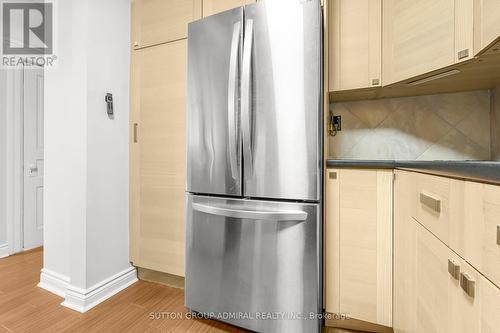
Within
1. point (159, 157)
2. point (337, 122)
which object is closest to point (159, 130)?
point (159, 157)

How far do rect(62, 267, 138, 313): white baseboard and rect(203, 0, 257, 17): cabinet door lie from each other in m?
1.94

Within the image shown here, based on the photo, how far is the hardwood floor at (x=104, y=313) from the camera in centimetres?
132

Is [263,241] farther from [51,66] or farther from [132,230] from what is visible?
[51,66]

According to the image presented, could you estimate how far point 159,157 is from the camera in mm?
1708

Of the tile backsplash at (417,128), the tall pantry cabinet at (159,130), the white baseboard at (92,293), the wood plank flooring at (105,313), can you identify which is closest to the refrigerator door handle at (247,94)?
the tall pantry cabinet at (159,130)

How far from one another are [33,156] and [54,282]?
5.10 ft

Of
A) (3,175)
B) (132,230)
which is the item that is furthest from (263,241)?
(3,175)

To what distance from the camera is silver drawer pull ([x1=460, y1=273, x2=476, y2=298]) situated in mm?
524

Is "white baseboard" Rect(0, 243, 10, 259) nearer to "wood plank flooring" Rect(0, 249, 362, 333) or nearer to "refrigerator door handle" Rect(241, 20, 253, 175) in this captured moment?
"wood plank flooring" Rect(0, 249, 362, 333)

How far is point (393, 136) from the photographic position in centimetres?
163

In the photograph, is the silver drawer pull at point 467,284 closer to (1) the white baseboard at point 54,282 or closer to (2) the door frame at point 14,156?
(1) the white baseboard at point 54,282

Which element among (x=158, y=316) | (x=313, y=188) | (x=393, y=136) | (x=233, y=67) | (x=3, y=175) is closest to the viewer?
(x=313, y=188)

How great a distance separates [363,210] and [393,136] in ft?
2.42

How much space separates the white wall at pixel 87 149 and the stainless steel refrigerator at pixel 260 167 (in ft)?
2.44
